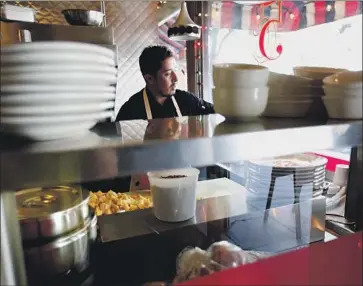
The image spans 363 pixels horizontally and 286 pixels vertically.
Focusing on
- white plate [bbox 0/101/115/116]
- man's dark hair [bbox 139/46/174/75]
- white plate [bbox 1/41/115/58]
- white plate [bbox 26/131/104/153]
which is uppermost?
man's dark hair [bbox 139/46/174/75]

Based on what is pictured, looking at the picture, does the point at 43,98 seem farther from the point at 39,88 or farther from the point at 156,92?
the point at 156,92

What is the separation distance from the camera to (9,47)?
0.46m

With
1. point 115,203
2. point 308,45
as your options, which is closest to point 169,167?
point 115,203

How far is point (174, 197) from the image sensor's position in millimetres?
957

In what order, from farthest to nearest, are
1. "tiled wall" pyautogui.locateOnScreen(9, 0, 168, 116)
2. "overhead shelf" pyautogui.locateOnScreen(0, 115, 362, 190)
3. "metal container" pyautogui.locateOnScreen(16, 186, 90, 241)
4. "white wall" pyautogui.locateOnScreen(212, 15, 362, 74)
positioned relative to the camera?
1. "tiled wall" pyautogui.locateOnScreen(9, 0, 168, 116)
2. "white wall" pyautogui.locateOnScreen(212, 15, 362, 74)
3. "metal container" pyautogui.locateOnScreen(16, 186, 90, 241)
4. "overhead shelf" pyautogui.locateOnScreen(0, 115, 362, 190)

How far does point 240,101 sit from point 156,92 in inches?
84.1

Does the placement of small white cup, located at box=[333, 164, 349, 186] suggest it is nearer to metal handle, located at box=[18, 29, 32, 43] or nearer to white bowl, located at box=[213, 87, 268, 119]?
white bowl, located at box=[213, 87, 268, 119]

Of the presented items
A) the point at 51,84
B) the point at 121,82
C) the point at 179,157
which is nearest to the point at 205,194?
the point at 179,157

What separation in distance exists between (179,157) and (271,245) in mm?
575

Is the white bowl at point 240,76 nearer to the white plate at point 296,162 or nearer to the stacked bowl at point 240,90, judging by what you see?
the stacked bowl at point 240,90

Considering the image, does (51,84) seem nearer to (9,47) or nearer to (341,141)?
(9,47)

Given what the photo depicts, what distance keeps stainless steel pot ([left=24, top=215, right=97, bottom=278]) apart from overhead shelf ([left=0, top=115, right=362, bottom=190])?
0.67 feet

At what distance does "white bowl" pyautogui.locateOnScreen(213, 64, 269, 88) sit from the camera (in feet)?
2.16

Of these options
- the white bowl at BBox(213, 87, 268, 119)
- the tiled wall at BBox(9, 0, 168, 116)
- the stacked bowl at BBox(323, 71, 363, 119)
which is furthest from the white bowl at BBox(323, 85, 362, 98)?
the tiled wall at BBox(9, 0, 168, 116)
